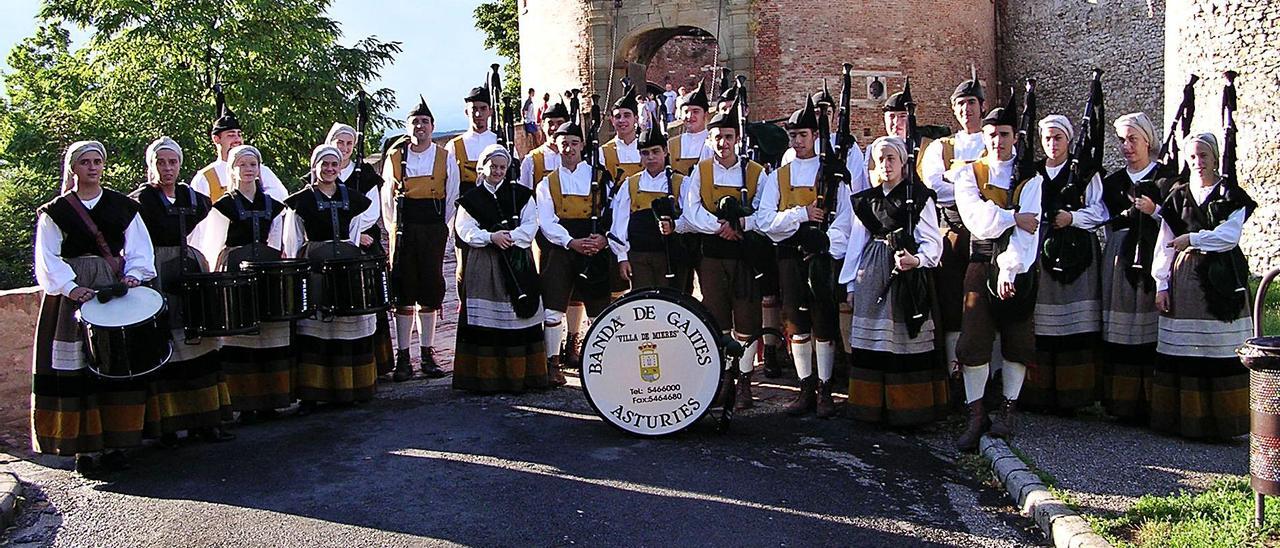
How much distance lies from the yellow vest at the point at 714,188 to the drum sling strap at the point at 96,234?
383 cm

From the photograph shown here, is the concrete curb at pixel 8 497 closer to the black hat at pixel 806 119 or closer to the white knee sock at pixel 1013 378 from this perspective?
the black hat at pixel 806 119

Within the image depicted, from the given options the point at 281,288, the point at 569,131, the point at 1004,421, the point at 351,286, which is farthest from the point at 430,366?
the point at 1004,421

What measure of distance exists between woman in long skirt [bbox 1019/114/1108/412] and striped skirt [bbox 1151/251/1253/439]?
1.95 ft

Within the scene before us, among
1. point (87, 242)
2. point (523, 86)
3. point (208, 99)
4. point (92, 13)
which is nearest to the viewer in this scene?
point (87, 242)

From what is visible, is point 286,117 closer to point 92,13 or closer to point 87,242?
point 92,13

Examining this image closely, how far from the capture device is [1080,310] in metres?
7.65

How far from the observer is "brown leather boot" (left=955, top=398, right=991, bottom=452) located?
23.1ft

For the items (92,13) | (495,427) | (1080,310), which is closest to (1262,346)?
(1080,310)

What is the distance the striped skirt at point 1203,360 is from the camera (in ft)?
23.1

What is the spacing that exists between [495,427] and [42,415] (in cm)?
266

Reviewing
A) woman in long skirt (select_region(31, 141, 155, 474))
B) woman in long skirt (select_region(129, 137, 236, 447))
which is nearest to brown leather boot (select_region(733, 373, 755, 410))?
woman in long skirt (select_region(129, 137, 236, 447))

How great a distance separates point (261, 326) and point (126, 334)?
1441mm

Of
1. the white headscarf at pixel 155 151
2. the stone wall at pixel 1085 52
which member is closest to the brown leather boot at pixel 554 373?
the white headscarf at pixel 155 151

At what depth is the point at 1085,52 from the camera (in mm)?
25500
